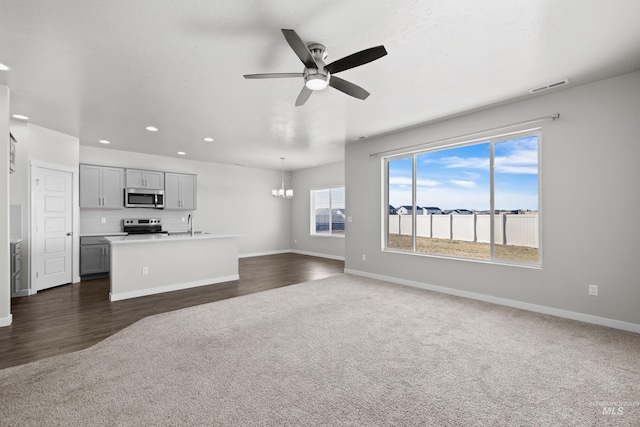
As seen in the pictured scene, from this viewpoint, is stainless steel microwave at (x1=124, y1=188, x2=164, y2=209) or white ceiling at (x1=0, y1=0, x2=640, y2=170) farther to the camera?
stainless steel microwave at (x1=124, y1=188, x2=164, y2=209)

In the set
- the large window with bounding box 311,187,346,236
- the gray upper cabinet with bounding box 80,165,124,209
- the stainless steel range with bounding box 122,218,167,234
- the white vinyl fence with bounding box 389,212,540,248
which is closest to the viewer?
the white vinyl fence with bounding box 389,212,540,248

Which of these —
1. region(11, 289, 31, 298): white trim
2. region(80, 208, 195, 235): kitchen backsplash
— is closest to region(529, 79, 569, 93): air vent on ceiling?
region(80, 208, 195, 235): kitchen backsplash

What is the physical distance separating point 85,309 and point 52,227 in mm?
2249

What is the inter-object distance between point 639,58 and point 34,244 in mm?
8392

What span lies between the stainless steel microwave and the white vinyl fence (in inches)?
213

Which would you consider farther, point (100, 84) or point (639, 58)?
point (100, 84)

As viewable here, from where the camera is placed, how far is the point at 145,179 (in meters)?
6.66

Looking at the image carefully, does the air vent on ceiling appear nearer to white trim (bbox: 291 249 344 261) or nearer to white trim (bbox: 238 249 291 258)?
white trim (bbox: 291 249 344 261)

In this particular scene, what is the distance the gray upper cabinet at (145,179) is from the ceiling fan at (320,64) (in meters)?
5.47

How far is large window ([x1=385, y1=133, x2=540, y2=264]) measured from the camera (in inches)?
161

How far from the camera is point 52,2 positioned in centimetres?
204

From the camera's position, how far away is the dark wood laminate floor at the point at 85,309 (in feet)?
9.26

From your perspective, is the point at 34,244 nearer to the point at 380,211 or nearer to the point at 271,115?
the point at 271,115

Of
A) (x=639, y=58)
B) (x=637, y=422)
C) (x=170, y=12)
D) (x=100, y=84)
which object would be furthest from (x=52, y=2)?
(x=639, y=58)
